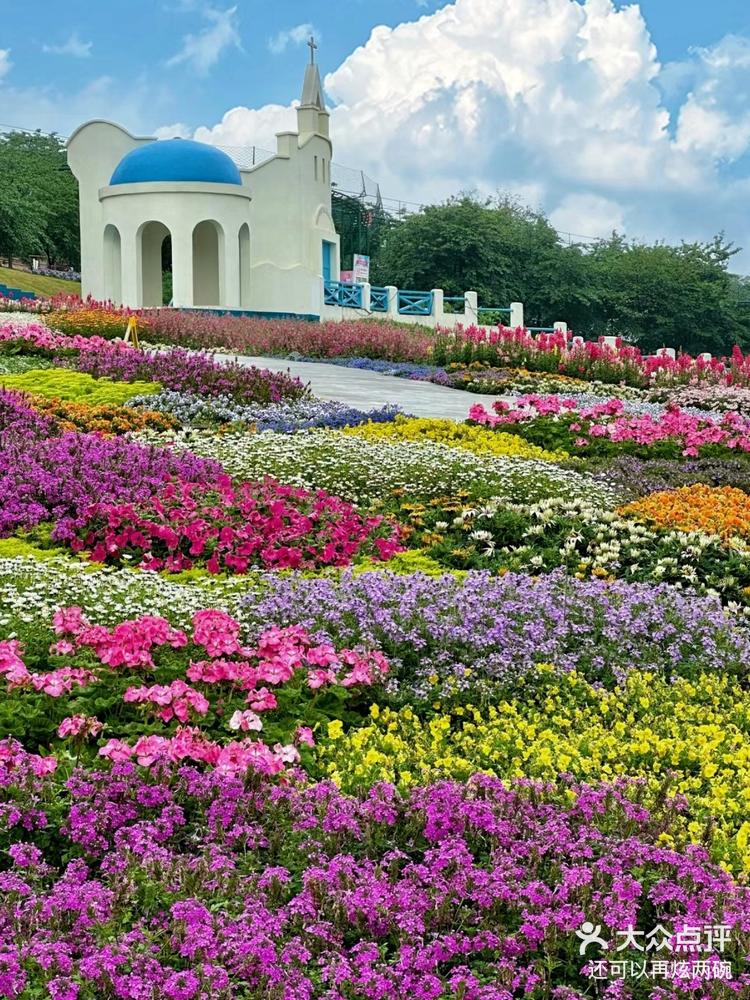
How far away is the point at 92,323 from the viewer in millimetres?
20781

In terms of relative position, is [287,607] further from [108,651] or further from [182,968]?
[182,968]

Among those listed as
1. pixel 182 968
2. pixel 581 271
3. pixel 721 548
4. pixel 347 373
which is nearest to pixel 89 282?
pixel 347 373

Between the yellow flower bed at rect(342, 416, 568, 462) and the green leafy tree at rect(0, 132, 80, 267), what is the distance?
31.3 m

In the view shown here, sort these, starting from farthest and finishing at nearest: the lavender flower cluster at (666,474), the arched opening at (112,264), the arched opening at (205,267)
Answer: the arched opening at (205,267) < the arched opening at (112,264) < the lavender flower cluster at (666,474)

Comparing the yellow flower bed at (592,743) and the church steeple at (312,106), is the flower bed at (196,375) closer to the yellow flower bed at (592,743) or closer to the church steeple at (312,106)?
the yellow flower bed at (592,743)

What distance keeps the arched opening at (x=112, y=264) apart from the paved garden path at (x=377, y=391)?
42.9 feet

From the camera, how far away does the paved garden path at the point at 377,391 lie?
14.2 m

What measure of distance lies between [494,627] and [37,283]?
39402 mm

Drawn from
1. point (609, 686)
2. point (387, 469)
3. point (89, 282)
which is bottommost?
point (609, 686)

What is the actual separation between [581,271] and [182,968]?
1747 inches

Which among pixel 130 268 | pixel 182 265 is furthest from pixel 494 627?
pixel 130 268

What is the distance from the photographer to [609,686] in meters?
5.01

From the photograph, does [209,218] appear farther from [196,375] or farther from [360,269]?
[196,375]

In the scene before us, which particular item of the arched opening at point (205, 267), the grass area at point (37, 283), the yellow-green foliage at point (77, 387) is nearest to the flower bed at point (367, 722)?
the yellow-green foliage at point (77, 387)
